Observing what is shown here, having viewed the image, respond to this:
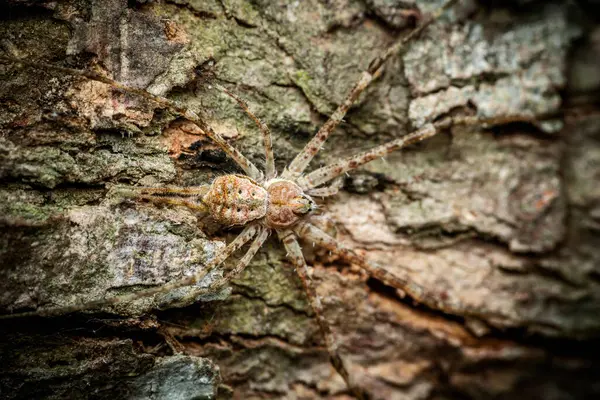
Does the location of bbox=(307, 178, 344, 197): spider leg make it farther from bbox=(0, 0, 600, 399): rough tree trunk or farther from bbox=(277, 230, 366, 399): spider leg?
bbox=(277, 230, 366, 399): spider leg

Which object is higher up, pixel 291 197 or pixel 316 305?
pixel 291 197

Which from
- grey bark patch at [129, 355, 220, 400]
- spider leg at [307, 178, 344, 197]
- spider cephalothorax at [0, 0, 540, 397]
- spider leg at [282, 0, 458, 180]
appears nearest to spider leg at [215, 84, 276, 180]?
spider cephalothorax at [0, 0, 540, 397]

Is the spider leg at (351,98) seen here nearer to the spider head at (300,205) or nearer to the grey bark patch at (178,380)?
the spider head at (300,205)

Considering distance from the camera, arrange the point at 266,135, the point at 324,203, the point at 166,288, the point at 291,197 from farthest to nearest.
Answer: the point at 324,203 → the point at 291,197 → the point at 266,135 → the point at 166,288

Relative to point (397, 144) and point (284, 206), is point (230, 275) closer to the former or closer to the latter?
point (284, 206)

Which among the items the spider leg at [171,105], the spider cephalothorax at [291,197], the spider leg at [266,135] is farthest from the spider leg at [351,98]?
the spider leg at [171,105]

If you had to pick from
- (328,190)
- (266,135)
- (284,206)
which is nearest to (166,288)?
(284,206)

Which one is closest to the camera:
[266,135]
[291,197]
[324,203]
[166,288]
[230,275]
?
[166,288]
